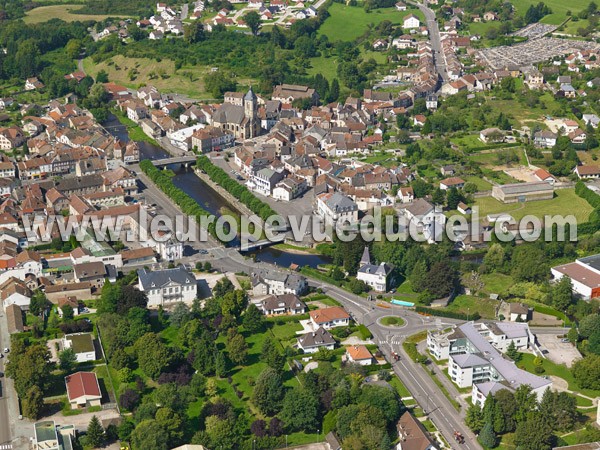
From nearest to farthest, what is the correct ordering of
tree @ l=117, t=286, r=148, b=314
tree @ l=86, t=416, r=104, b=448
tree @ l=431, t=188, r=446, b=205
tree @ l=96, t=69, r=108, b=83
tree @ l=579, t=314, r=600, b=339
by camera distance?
tree @ l=86, t=416, r=104, b=448 < tree @ l=579, t=314, r=600, b=339 < tree @ l=117, t=286, r=148, b=314 < tree @ l=431, t=188, r=446, b=205 < tree @ l=96, t=69, r=108, b=83

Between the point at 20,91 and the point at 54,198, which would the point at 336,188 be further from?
the point at 20,91

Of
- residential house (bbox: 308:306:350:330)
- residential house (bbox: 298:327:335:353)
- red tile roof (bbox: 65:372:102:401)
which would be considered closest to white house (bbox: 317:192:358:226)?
residential house (bbox: 308:306:350:330)

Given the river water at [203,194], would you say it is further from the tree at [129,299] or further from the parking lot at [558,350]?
the parking lot at [558,350]

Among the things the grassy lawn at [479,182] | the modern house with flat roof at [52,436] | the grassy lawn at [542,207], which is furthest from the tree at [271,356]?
the grassy lawn at [479,182]

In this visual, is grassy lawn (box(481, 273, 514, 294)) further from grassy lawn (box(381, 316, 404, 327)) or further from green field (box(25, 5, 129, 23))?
green field (box(25, 5, 129, 23))

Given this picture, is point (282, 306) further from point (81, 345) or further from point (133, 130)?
point (133, 130)

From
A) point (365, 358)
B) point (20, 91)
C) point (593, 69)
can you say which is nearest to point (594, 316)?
point (365, 358)
